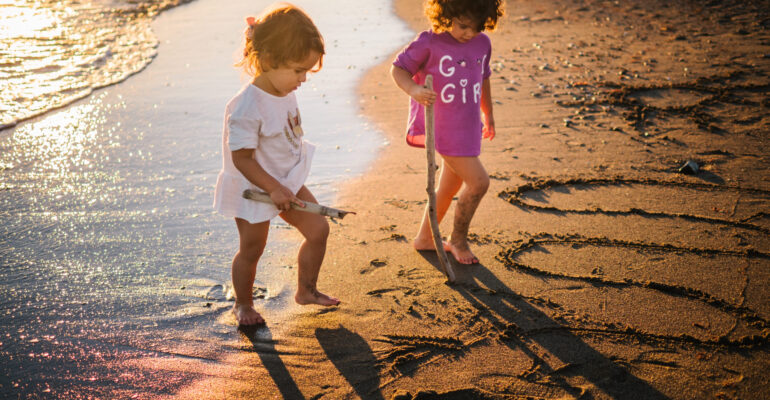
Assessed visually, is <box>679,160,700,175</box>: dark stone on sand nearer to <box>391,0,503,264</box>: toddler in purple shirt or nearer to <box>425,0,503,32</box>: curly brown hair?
<box>391,0,503,264</box>: toddler in purple shirt

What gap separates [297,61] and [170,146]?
141 inches

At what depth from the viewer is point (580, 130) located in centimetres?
647

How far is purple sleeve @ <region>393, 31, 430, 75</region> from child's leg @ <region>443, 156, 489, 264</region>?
63cm

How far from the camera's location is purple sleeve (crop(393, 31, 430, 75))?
391 centimetres

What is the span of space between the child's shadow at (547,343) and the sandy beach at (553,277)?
0.04 feet

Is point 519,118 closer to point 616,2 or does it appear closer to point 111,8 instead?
point 616,2

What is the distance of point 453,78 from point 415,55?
28cm

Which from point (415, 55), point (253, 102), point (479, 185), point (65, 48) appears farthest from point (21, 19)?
point (479, 185)

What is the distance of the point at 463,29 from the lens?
3809 mm

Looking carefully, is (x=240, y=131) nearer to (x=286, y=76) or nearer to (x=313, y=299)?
(x=286, y=76)

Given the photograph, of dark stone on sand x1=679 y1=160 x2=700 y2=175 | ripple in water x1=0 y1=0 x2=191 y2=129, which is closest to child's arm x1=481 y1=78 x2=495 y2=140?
dark stone on sand x1=679 y1=160 x2=700 y2=175

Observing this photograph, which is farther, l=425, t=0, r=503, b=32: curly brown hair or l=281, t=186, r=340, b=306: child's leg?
l=425, t=0, r=503, b=32: curly brown hair

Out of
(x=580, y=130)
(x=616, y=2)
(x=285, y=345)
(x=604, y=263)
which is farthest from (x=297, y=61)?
(x=616, y=2)

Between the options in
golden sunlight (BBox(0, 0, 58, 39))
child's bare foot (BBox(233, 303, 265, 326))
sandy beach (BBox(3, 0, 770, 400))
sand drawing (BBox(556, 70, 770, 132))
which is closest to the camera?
sandy beach (BBox(3, 0, 770, 400))
